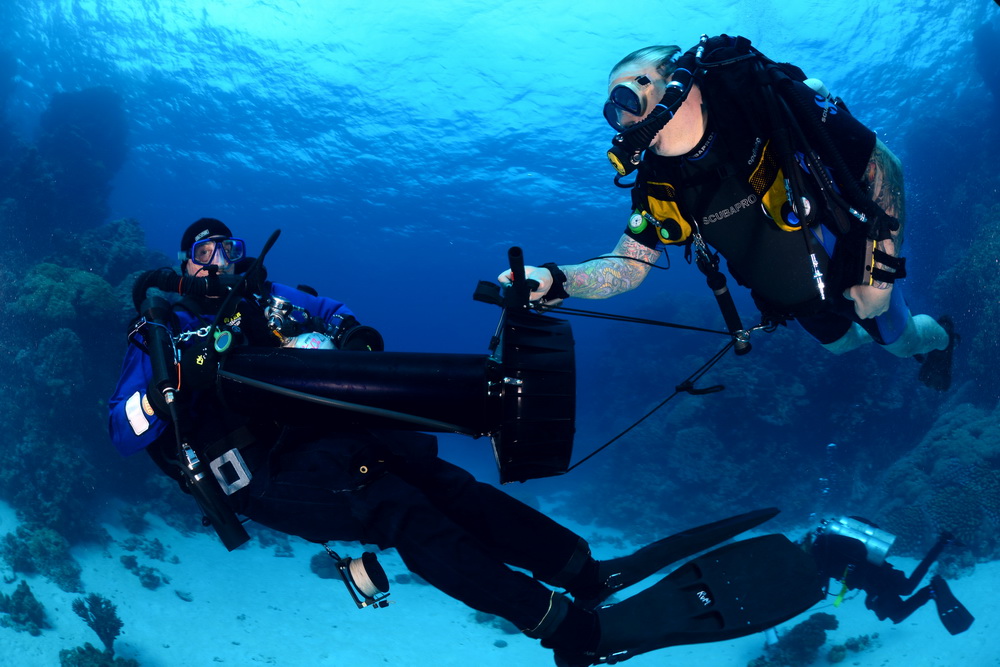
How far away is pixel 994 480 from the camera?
11.1 m

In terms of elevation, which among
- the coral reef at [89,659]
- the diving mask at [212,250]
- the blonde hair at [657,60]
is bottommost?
the coral reef at [89,659]

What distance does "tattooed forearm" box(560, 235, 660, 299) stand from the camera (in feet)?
11.0

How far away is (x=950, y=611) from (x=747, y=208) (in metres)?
9.15

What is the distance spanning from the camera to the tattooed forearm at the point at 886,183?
2.75m

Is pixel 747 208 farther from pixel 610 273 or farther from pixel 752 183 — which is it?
pixel 610 273

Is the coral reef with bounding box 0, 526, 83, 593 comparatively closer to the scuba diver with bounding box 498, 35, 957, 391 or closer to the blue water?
the blue water

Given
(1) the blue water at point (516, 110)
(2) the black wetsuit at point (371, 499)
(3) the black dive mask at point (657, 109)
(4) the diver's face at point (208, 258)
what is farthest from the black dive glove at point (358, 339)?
(1) the blue water at point (516, 110)

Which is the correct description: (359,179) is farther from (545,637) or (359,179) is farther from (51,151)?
(545,637)

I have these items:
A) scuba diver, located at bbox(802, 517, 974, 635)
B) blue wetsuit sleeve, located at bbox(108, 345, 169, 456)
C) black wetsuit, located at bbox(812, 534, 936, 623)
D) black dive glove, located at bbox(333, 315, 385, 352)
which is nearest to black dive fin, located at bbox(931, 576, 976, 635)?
scuba diver, located at bbox(802, 517, 974, 635)

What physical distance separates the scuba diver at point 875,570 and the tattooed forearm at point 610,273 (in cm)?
633

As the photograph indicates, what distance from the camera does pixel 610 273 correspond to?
11.8 feet

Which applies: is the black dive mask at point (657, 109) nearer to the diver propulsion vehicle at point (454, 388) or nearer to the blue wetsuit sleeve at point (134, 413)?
the diver propulsion vehicle at point (454, 388)

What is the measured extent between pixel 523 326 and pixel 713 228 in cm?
175

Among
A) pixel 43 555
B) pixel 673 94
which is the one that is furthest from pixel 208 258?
pixel 43 555
